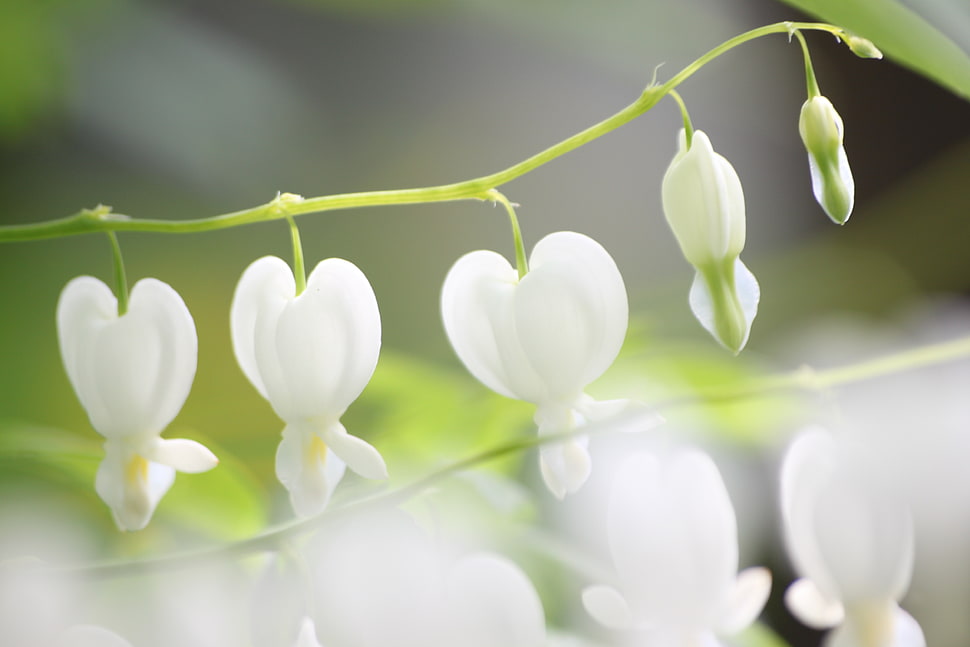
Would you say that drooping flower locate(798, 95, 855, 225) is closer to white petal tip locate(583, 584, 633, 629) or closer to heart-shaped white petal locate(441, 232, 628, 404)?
heart-shaped white petal locate(441, 232, 628, 404)

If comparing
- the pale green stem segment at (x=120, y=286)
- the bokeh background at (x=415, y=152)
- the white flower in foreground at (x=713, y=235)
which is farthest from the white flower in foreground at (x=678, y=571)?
the bokeh background at (x=415, y=152)

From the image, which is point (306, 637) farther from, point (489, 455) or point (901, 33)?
point (901, 33)

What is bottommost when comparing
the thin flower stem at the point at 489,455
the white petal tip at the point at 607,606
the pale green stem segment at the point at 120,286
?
the white petal tip at the point at 607,606

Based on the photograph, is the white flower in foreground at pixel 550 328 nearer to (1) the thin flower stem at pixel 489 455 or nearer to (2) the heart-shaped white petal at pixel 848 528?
(1) the thin flower stem at pixel 489 455

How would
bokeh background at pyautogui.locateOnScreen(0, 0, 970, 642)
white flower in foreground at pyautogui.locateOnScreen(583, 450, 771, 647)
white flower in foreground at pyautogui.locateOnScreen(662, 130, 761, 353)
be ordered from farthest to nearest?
bokeh background at pyautogui.locateOnScreen(0, 0, 970, 642), white flower in foreground at pyautogui.locateOnScreen(583, 450, 771, 647), white flower in foreground at pyautogui.locateOnScreen(662, 130, 761, 353)

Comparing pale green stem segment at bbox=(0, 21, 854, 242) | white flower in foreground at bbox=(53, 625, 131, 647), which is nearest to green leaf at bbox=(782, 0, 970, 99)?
pale green stem segment at bbox=(0, 21, 854, 242)

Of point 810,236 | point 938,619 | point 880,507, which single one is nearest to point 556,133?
point 810,236

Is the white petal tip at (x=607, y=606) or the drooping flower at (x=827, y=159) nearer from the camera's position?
the drooping flower at (x=827, y=159)
